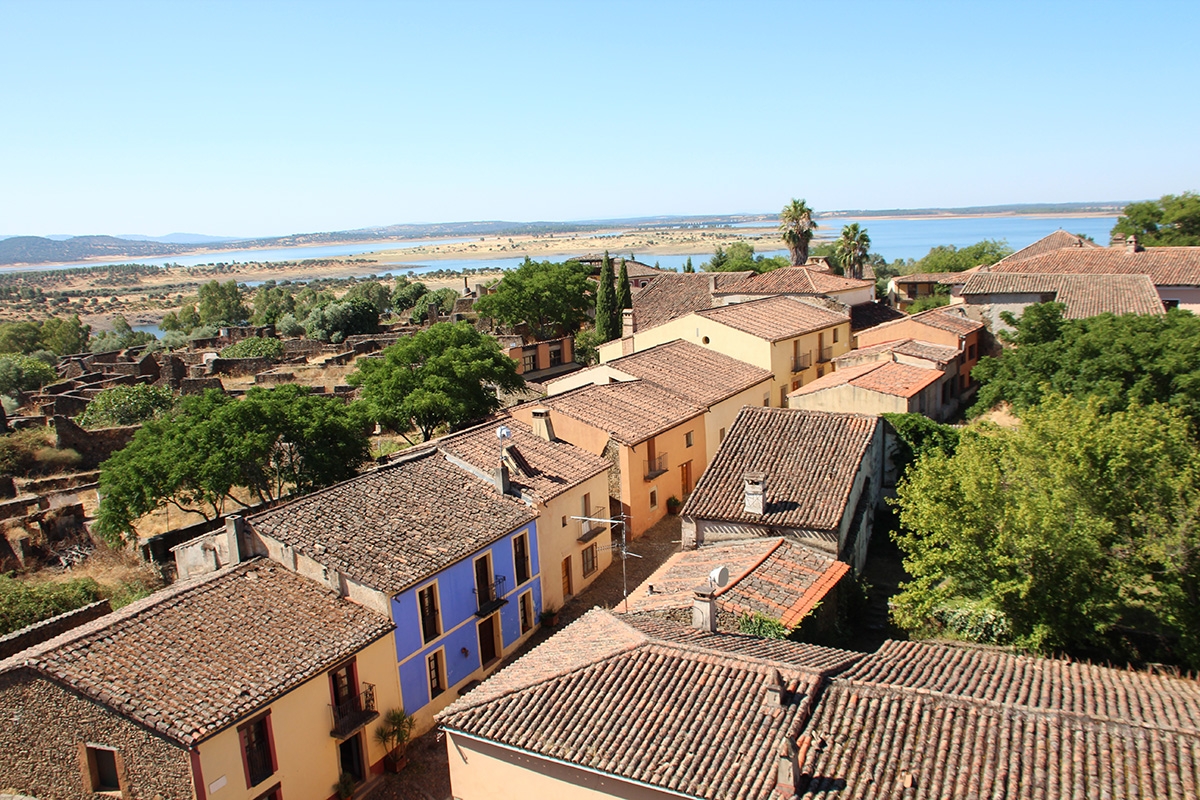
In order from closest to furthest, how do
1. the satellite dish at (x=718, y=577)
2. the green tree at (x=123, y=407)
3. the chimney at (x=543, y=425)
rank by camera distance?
1. the satellite dish at (x=718, y=577)
2. the chimney at (x=543, y=425)
3. the green tree at (x=123, y=407)

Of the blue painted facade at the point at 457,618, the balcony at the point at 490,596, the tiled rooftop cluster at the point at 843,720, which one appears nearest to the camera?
the tiled rooftop cluster at the point at 843,720

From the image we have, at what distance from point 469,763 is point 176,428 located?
17275 mm

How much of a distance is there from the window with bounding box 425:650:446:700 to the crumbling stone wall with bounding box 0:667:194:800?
6175mm

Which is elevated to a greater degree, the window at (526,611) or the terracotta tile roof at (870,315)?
the terracotta tile roof at (870,315)

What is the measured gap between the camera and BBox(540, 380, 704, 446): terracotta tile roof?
2764 cm

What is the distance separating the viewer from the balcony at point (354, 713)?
16766 mm

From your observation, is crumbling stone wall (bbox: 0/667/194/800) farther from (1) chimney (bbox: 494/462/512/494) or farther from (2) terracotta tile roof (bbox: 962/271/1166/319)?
(2) terracotta tile roof (bbox: 962/271/1166/319)

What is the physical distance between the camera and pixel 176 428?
86.6ft

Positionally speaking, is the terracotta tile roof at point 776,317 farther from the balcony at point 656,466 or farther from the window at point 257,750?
the window at point 257,750

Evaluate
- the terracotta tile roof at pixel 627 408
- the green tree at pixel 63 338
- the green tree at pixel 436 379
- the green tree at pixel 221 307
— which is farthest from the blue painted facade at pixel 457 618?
the green tree at pixel 221 307

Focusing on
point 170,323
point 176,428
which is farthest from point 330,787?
point 170,323

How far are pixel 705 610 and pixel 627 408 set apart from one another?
43.5ft

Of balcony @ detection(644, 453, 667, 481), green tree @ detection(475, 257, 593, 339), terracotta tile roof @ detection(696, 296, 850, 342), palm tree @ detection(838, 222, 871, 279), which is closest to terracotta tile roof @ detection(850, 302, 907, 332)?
terracotta tile roof @ detection(696, 296, 850, 342)

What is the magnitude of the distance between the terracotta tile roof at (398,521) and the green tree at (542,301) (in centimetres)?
3216
